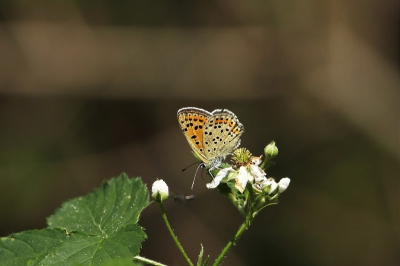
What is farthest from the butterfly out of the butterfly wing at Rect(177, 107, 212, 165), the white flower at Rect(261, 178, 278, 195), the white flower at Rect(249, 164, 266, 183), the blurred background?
the blurred background

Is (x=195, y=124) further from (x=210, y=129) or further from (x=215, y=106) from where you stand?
(x=215, y=106)

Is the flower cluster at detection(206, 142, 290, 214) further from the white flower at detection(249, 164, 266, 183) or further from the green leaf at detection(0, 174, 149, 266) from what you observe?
the green leaf at detection(0, 174, 149, 266)

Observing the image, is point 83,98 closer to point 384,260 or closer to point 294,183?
point 294,183

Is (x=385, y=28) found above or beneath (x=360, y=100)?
above

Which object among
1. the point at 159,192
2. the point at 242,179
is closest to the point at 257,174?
the point at 242,179

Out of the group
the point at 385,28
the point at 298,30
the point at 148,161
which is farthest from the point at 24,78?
the point at 385,28

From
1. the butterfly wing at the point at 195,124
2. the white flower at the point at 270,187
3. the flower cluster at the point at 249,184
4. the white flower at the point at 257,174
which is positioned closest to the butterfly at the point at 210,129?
the butterfly wing at the point at 195,124
